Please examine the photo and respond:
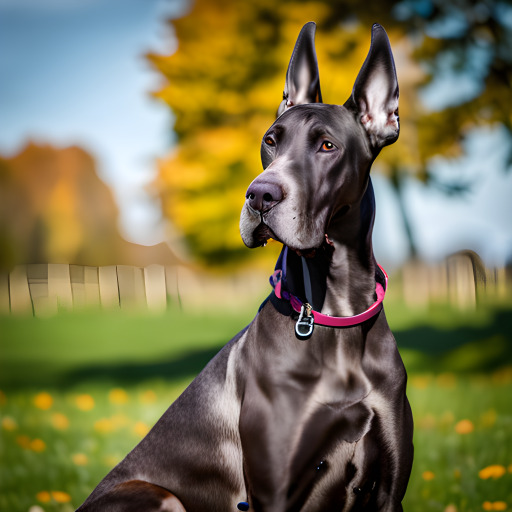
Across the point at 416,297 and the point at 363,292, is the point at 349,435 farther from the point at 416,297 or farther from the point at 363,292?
the point at 416,297

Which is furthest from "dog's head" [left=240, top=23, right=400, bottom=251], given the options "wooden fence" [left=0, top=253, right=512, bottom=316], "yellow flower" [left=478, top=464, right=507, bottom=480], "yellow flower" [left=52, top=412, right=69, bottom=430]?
"wooden fence" [left=0, top=253, right=512, bottom=316]

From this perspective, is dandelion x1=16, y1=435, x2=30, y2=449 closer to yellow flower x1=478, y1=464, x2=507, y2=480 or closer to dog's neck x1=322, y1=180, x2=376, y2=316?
yellow flower x1=478, y1=464, x2=507, y2=480

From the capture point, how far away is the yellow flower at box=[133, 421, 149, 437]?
20.2 feet

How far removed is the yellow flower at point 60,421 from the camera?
21.8 ft

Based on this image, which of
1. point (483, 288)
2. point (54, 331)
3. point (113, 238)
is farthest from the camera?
point (113, 238)

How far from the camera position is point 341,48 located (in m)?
10.4

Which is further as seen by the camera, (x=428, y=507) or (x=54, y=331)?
(x=54, y=331)

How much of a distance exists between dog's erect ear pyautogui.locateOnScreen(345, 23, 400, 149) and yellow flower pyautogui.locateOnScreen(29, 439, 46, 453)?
15.1 ft

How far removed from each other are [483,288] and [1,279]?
1228 cm

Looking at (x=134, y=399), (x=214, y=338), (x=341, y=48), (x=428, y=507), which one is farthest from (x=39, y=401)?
(x=341, y=48)

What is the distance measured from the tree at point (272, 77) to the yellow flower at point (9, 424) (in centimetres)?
524

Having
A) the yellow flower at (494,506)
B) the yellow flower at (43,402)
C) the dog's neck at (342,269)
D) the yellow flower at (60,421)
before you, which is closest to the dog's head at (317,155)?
the dog's neck at (342,269)

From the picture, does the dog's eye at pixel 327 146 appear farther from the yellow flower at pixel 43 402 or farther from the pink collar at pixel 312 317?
the yellow flower at pixel 43 402

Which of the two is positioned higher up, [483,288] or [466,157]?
[466,157]
